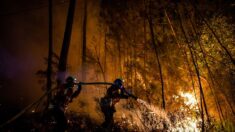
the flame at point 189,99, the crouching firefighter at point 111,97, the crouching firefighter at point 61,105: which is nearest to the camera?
the crouching firefighter at point 61,105

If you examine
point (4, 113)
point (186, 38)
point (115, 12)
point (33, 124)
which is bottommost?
point (33, 124)

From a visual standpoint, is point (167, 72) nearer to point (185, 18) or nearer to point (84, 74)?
point (185, 18)

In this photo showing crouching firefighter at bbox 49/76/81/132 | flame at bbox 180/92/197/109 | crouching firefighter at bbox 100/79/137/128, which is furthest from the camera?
flame at bbox 180/92/197/109

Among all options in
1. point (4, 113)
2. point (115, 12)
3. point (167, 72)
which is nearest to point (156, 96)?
point (167, 72)

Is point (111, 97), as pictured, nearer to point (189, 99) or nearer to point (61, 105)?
point (61, 105)

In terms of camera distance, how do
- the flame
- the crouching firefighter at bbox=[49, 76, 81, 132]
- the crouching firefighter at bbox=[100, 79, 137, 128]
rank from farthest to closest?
the flame
the crouching firefighter at bbox=[100, 79, 137, 128]
the crouching firefighter at bbox=[49, 76, 81, 132]

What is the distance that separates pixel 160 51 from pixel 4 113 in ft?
39.9

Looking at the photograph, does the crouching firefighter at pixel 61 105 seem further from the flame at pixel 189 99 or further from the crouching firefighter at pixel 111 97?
the flame at pixel 189 99

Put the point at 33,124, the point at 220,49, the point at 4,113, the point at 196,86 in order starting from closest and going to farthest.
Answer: the point at 33,124
the point at 4,113
the point at 220,49
the point at 196,86

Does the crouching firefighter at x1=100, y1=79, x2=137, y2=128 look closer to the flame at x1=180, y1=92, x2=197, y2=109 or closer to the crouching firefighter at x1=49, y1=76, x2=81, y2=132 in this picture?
the crouching firefighter at x1=49, y1=76, x2=81, y2=132

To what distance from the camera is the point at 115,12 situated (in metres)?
22.7

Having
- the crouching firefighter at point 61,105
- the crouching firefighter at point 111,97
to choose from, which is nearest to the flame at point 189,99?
the crouching firefighter at point 111,97

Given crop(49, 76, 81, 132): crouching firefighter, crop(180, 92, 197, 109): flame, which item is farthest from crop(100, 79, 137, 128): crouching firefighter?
crop(180, 92, 197, 109): flame

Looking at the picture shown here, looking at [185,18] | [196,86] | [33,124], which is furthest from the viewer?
[196,86]
